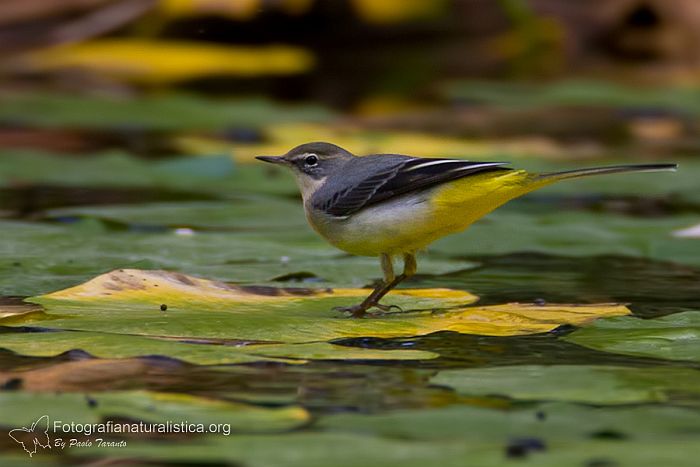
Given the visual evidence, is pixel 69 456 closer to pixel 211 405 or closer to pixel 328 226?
pixel 211 405

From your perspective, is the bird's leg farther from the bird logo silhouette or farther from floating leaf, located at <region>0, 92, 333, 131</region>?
floating leaf, located at <region>0, 92, 333, 131</region>

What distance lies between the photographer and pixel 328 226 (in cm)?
513

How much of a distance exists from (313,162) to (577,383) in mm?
2293

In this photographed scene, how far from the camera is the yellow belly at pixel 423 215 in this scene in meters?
4.83

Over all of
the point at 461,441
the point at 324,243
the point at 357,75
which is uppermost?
the point at 357,75

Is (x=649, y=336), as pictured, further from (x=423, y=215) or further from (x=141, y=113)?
(x=141, y=113)

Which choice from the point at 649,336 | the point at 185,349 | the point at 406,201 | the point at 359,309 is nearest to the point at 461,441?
the point at 185,349

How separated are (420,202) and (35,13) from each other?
861 cm

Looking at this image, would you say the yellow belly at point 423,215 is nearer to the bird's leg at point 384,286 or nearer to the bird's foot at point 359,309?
the bird's leg at point 384,286

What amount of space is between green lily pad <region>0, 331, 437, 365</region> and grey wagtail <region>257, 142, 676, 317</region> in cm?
71

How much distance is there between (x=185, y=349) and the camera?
3.90 meters

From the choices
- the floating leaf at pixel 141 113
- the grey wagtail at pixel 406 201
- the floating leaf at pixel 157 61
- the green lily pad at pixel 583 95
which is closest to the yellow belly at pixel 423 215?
the grey wagtail at pixel 406 201

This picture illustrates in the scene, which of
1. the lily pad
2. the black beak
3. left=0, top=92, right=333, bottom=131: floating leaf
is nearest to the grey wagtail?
the lily pad

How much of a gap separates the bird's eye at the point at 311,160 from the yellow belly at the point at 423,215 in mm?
551
